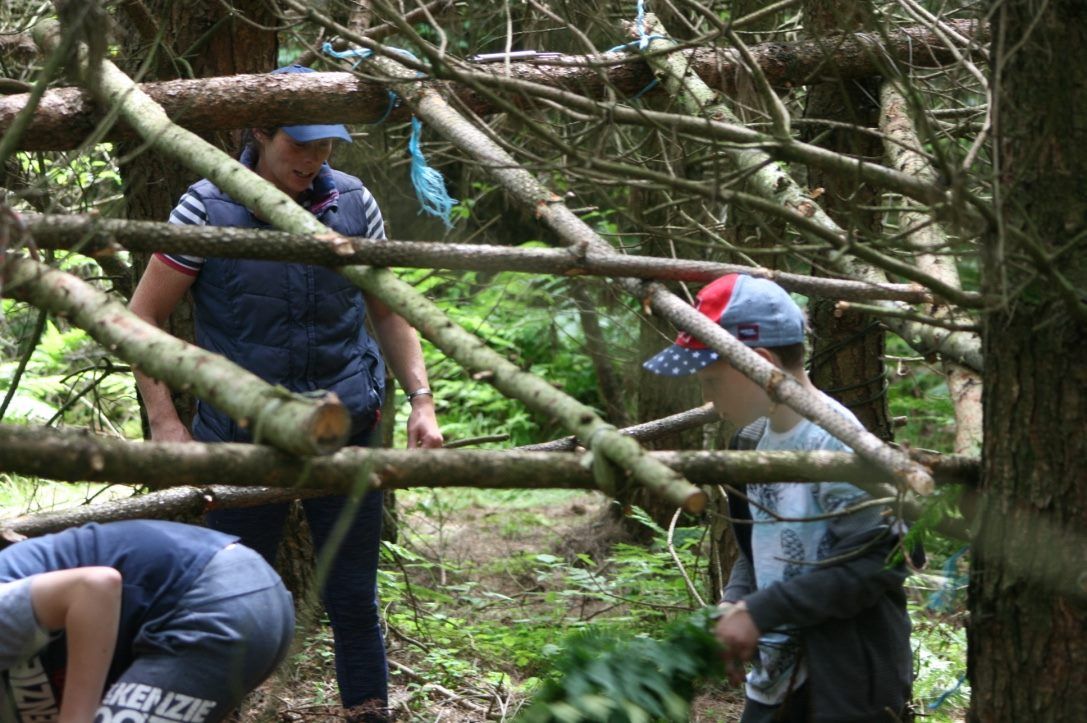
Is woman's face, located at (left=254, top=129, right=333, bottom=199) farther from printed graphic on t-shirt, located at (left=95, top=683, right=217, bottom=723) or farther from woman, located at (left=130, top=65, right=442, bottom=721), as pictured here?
printed graphic on t-shirt, located at (left=95, top=683, right=217, bottom=723)

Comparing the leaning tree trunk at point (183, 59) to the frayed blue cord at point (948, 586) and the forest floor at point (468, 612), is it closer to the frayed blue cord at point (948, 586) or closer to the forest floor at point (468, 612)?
the forest floor at point (468, 612)

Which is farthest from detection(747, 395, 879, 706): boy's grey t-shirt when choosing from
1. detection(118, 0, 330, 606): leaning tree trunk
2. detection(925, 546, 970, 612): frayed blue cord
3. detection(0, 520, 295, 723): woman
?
detection(118, 0, 330, 606): leaning tree trunk

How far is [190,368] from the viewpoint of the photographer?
203cm

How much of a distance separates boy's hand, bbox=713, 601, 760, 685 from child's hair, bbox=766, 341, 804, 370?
60 centimetres

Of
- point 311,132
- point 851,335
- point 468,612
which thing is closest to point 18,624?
point 311,132

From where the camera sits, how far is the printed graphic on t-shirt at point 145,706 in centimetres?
276

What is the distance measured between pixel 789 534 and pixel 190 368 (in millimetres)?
1467

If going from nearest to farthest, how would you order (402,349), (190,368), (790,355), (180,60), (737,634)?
(190,368), (737,634), (790,355), (402,349), (180,60)

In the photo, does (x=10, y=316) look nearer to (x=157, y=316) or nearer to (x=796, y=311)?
(x=157, y=316)

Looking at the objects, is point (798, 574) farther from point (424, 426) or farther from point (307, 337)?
point (307, 337)

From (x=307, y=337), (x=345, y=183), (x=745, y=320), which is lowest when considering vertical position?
(x=307, y=337)

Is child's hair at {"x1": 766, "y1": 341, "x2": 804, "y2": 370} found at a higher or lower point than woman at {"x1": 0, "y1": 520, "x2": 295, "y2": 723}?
higher

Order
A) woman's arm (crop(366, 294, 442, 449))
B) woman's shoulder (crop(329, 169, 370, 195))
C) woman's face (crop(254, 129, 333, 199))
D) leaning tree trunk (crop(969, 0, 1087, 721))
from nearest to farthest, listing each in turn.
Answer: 1. leaning tree trunk (crop(969, 0, 1087, 721))
2. woman's face (crop(254, 129, 333, 199))
3. woman's shoulder (crop(329, 169, 370, 195))
4. woman's arm (crop(366, 294, 442, 449))

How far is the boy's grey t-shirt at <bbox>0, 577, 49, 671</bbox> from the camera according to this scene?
2.64 meters
